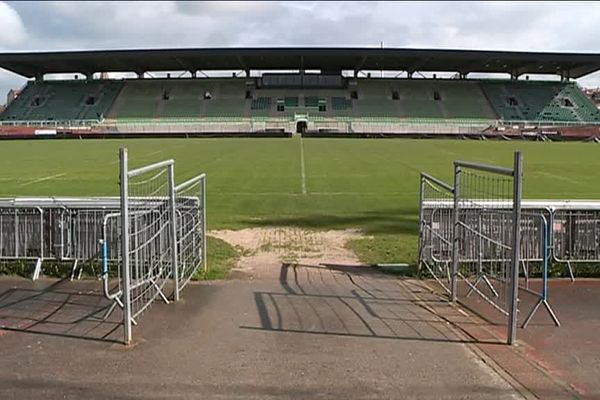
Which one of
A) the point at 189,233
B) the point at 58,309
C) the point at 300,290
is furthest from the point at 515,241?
the point at 58,309

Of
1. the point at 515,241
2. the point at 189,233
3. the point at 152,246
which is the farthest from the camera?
the point at 189,233

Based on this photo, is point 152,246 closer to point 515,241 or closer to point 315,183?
point 515,241

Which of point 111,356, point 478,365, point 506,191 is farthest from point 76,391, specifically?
point 506,191

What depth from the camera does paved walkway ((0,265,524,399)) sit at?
16.8 feet

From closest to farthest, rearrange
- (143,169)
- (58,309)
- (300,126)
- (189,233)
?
(143,169)
(58,309)
(189,233)
(300,126)

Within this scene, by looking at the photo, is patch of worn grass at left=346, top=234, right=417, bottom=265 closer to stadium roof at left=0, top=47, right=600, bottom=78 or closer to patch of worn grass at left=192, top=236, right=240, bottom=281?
patch of worn grass at left=192, top=236, right=240, bottom=281

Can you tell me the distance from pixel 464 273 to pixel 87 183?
16.5 m

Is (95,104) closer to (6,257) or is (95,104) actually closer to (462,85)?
(462,85)

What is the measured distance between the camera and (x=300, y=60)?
293ft

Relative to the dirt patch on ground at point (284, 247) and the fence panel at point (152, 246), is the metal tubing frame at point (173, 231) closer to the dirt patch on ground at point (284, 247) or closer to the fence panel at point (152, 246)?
the fence panel at point (152, 246)

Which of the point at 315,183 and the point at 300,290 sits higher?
the point at 315,183

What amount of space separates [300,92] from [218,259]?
84.4m

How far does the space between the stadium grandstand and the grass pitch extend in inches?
1577

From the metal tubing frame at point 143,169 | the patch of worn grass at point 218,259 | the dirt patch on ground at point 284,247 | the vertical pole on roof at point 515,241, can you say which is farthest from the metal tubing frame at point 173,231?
the vertical pole on roof at point 515,241
